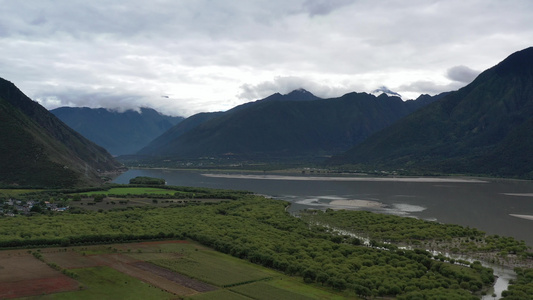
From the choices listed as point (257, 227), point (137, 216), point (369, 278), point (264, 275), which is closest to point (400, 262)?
point (369, 278)

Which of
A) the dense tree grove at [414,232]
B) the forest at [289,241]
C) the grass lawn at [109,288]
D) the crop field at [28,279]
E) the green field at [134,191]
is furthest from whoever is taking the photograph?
the green field at [134,191]

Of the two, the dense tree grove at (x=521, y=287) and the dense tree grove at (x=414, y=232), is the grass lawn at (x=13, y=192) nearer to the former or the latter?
the dense tree grove at (x=414, y=232)

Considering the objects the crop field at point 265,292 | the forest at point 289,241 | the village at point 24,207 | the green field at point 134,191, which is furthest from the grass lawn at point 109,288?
the green field at point 134,191

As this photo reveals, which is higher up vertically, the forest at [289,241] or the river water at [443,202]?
the river water at [443,202]

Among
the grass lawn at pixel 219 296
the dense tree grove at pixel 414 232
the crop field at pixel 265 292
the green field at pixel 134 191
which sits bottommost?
the grass lawn at pixel 219 296

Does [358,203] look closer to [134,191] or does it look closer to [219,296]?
[134,191]

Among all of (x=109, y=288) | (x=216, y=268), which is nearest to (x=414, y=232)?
(x=216, y=268)

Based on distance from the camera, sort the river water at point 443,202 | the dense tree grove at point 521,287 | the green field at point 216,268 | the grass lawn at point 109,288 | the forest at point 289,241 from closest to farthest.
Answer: the grass lawn at point 109,288, the dense tree grove at point 521,287, the forest at point 289,241, the green field at point 216,268, the river water at point 443,202
